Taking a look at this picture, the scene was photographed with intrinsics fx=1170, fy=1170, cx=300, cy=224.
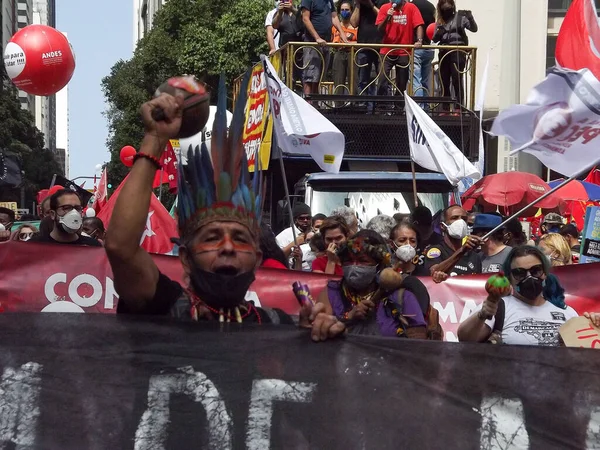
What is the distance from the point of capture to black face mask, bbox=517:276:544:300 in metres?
4.99

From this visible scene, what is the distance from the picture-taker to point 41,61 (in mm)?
12172

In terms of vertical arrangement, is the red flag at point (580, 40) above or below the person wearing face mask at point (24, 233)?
above

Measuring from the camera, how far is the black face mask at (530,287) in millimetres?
4988

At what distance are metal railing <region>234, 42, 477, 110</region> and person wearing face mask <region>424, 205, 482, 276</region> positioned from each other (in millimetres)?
6159

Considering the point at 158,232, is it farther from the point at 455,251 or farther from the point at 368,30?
the point at 368,30

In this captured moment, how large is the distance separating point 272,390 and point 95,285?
3569mm

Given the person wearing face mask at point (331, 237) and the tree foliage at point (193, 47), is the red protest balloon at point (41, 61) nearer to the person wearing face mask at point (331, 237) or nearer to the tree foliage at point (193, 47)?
the person wearing face mask at point (331, 237)

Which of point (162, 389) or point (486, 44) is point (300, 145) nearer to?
point (162, 389)

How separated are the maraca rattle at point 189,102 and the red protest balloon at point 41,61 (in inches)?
367

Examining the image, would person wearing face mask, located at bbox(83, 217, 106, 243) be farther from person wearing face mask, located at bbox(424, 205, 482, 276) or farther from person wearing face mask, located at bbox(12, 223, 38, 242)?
person wearing face mask, located at bbox(424, 205, 482, 276)

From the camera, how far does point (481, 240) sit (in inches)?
267

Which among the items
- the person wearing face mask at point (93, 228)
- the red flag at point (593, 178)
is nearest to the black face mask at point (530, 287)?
the person wearing face mask at point (93, 228)

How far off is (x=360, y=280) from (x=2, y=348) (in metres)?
1.76

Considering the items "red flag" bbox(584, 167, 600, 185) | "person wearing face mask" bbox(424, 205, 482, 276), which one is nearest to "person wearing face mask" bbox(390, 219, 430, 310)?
"person wearing face mask" bbox(424, 205, 482, 276)
